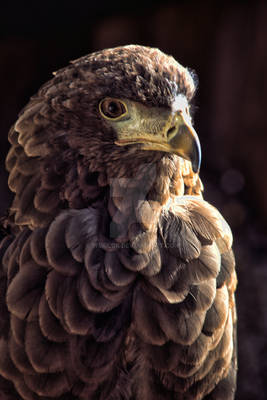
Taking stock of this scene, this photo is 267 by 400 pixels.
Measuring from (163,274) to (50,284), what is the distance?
37cm

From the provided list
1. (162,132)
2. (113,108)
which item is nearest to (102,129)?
(113,108)

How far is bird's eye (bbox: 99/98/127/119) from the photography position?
171cm

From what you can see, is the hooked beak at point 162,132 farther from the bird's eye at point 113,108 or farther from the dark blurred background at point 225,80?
the dark blurred background at point 225,80

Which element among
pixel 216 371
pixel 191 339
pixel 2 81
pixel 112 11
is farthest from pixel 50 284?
pixel 2 81

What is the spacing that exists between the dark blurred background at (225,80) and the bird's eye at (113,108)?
210 centimetres

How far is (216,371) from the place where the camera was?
195 centimetres

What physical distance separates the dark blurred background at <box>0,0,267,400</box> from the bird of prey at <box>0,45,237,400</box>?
199cm

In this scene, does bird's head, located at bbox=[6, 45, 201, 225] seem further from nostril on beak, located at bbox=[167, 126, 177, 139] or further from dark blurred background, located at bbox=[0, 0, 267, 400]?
dark blurred background, located at bbox=[0, 0, 267, 400]

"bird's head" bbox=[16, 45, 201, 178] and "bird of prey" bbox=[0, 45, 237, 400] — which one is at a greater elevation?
"bird's head" bbox=[16, 45, 201, 178]

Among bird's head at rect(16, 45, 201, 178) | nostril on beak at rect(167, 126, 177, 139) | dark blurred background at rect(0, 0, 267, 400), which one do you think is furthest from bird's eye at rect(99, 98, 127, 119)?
dark blurred background at rect(0, 0, 267, 400)

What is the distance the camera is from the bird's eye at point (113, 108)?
5.60 feet

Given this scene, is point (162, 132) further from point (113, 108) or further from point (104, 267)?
point (104, 267)

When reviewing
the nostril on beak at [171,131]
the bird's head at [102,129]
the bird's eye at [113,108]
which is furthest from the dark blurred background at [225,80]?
the nostril on beak at [171,131]

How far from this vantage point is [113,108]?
1.72 meters
